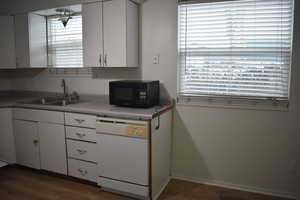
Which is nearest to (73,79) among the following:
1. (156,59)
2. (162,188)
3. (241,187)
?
(156,59)

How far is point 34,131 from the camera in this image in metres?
2.80

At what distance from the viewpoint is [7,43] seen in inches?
129

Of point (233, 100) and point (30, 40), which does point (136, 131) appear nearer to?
point (233, 100)

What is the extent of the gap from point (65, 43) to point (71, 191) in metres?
2.11

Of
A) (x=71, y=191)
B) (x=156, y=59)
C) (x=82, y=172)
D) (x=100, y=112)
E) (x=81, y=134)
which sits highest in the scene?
(x=156, y=59)

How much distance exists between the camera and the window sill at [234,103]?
2314 mm

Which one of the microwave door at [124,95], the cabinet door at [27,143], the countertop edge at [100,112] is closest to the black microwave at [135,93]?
the microwave door at [124,95]

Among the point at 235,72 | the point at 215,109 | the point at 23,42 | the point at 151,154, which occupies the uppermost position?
the point at 23,42

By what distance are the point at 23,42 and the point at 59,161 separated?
1.84 m

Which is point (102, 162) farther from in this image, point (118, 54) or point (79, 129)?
point (118, 54)

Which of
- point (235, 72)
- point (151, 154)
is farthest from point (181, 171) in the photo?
point (235, 72)

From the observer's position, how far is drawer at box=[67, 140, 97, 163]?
8.09ft

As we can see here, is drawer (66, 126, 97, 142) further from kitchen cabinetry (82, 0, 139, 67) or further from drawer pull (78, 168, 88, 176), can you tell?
kitchen cabinetry (82, 0, 139, 67)

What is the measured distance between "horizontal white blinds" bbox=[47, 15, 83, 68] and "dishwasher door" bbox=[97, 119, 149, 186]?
55.9 inches
